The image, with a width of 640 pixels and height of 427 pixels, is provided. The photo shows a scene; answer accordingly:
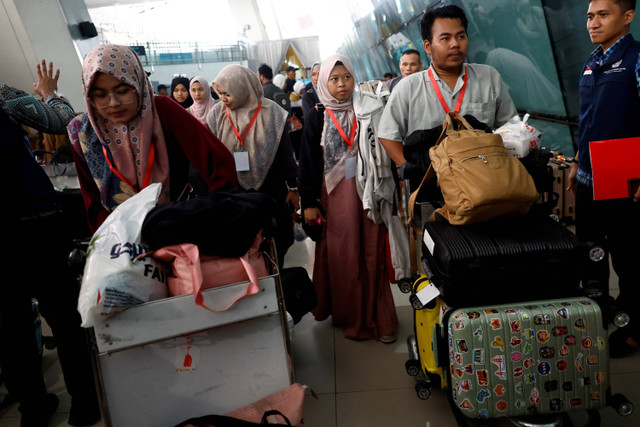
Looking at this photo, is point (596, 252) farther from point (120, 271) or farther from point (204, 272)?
point (120, 271)

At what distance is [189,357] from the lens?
1.28 metres

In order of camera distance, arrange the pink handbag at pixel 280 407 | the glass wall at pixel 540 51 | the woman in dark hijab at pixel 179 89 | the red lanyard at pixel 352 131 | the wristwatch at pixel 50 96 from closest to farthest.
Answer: the pink handbag at pixel 280 407 → the wristwatch at pixel 50 96 → the red lanyard at pixel 352 131 → the glass wall at pixel 540 51 → the woman in dark hijab at pixel 179 89

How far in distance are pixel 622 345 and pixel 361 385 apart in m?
1.31

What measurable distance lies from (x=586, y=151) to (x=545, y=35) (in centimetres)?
320

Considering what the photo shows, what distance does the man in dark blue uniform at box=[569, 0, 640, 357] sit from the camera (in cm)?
197

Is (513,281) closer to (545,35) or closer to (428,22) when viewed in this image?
(428,22)

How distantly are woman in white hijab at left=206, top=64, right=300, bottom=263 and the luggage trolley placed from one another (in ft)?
4.28

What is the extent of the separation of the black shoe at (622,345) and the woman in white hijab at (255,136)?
1785mm

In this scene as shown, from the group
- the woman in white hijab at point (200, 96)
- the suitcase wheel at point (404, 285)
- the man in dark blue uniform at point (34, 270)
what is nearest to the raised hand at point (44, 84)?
the man in dark blue uniform at point (34, 270)

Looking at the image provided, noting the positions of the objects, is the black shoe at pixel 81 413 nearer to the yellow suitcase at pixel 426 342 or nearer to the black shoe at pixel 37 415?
the black shoe at pixel 37 415

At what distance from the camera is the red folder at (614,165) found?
169cm

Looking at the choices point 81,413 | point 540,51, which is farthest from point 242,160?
point 540,51

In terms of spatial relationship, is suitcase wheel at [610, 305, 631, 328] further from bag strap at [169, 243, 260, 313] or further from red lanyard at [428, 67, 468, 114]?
bag strap at [169, 243, 260, 313]

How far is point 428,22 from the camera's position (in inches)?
78.2
